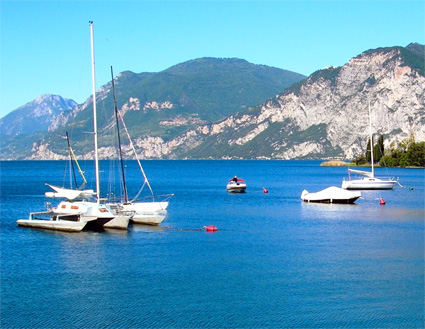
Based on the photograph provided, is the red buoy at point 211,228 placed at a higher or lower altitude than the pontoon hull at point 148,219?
lower

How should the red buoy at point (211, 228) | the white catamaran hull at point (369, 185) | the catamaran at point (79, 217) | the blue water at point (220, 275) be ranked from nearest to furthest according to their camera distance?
the blue water at point (220, 275)
the catamaran at point (79, 217)
the red buoy at point (211, 228)
the white catamaran hull at point (369, 185)

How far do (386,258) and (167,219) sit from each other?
2788 cm


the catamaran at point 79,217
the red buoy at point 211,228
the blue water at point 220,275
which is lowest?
the blue water at point 220,275

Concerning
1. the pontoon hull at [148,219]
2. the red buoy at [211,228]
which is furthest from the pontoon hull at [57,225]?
the red buoy at [211,228]

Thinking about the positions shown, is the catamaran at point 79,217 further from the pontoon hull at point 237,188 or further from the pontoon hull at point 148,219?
the pontoon hull at point 237,188

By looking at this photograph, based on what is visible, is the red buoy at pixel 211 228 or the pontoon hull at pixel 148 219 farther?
the pontoon hull at pixel 148 219

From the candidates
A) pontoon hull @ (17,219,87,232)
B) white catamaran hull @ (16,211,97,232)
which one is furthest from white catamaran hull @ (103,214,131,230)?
pontoon hull @ (17,219,87,232)

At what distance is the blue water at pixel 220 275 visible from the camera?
29.6m

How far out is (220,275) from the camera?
37.6 meters

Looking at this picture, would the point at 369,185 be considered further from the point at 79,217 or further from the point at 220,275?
the point at 220,275

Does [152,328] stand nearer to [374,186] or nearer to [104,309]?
[104,309]

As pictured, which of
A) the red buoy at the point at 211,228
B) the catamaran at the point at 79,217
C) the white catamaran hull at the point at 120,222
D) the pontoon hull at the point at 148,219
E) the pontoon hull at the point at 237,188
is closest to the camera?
the catamaran at the point at 79,217

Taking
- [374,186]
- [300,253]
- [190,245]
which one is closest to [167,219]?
[190,245]

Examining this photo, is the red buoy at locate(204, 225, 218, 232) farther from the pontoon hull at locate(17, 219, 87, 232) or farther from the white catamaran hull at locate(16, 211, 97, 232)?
Result: the pontoon hull at locate(17, 219, 87, 232)
